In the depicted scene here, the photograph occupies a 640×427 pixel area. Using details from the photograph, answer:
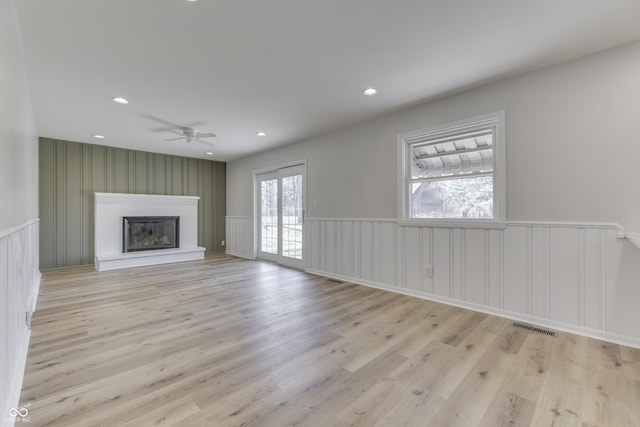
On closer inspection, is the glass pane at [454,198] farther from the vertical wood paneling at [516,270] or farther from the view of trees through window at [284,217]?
the view of trees through window at [284,217]

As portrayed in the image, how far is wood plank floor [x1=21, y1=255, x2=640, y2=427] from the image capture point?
1.48 metres

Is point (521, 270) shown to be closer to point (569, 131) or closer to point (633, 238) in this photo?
point (633, 238)

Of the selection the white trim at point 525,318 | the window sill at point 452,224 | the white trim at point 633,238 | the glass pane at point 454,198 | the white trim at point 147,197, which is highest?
the white trim at point 147,197

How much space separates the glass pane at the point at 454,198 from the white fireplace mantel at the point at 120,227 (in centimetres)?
484

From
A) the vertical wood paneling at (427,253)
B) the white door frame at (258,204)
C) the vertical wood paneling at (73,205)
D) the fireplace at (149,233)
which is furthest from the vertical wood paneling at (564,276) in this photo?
the vertical wood paneling at (73,205)

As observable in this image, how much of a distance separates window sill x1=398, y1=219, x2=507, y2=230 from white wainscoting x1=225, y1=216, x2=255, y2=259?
387 centimetres

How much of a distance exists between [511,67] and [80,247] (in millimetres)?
7190

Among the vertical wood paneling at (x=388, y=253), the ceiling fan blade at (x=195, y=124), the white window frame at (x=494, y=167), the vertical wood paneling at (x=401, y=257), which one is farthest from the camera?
the ceiling fan blade at (x=195, y=124)

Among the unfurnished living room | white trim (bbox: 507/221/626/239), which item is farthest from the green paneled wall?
white trim (bbox: 507/221/626/239)

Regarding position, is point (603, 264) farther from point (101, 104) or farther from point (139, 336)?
point (101, 104)

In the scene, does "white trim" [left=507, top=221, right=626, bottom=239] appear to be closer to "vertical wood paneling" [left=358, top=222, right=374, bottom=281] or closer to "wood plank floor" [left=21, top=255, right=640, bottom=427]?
"wood plank floor" [left=21, top=255, right=640, bottom=427]

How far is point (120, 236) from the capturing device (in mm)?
Answer: 5602

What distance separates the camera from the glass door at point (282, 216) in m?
5.27

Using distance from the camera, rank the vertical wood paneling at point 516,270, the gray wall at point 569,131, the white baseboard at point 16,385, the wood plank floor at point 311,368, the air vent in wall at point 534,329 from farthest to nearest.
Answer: the vertical wood paneling at point 516,270 → the air vent in wall at point 534,329 → the gray wall at point 569,131 → the wood plank floor at point 311,368 → the white baseboard at point 16,385
